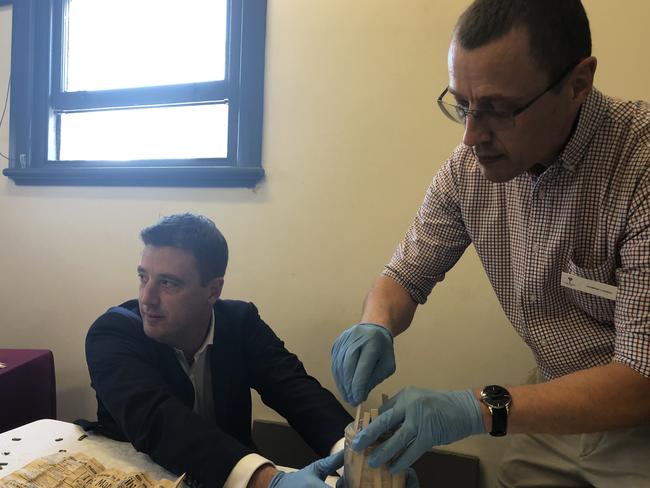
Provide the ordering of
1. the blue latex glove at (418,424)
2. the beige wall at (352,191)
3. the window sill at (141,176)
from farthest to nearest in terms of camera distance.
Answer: the window sill at (141,176)
the beige wall at (352,191)
the blue latex glove at (418,424)

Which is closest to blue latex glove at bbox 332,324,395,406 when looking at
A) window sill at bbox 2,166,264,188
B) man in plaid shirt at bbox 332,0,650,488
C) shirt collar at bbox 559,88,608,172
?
man in plaid shirt at bbox 332,0,650,488

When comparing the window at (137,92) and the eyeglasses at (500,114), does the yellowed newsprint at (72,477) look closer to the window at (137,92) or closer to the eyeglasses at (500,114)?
the eyeglasses at (500,114)

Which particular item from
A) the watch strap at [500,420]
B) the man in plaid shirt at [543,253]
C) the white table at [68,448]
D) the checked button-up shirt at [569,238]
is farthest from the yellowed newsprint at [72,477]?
the checked button-up shirt at [569,238]

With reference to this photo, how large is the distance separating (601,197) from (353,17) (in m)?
1.08

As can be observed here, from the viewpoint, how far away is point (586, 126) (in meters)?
0.84

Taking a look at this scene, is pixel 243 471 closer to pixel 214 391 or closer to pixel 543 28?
pixel 214 391

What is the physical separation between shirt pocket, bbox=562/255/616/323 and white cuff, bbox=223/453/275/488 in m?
0.66

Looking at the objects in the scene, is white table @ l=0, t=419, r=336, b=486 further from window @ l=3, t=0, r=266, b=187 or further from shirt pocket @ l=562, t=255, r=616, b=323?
window @ l=3, t=0, r=266, b=187

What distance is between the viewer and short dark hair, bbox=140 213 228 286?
130 centimetres

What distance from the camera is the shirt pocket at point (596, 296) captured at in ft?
2.80

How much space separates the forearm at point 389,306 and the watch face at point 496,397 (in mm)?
286

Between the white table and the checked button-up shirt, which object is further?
the white table

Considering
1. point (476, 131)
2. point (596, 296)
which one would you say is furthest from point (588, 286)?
point (476, 131)

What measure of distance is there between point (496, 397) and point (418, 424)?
133mm
